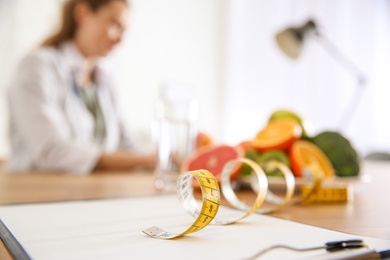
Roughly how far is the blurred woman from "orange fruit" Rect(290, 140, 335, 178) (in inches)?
26.8

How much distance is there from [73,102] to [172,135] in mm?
1008

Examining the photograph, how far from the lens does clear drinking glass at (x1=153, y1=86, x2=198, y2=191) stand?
767 millimetres

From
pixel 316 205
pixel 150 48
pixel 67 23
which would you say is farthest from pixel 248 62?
pixel 316 205

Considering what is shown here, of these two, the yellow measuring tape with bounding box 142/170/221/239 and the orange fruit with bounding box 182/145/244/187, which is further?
the orange fruit with bounding box 182/145/244/187

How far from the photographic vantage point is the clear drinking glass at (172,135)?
77 cm

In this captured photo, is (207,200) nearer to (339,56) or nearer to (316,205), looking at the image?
(316,205)

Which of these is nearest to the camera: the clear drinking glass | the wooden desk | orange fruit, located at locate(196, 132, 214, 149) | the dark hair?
the wooden desk

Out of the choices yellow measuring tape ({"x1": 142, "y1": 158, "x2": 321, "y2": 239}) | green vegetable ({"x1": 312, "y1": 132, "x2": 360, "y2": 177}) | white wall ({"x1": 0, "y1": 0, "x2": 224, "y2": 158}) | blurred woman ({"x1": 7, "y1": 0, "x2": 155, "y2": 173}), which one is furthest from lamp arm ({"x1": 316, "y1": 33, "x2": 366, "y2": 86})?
yellow measuring tape ({"x1": 142, "y1": 158, "x2": 321, "y2": 239})

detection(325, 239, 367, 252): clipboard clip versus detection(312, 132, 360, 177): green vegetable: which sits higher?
detection(325, 239, 367, 252): clipboard clip

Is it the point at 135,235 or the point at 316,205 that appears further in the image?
the point at 316,205

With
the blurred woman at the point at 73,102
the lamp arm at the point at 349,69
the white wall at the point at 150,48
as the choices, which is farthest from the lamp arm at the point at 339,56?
the blurred woman at the point at 73,102

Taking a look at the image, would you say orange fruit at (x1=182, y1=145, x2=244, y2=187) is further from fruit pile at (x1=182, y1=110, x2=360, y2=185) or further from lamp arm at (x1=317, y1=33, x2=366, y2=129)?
lamp arm at (x1=317, y1=33, x2=366, y2=129)

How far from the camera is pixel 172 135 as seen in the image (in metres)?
0.79

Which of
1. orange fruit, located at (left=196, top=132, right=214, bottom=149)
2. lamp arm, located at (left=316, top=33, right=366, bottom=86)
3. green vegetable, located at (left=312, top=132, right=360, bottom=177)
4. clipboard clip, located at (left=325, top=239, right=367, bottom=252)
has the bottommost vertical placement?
orange fruit, located at (left=196, top=132, right=214, bottom=149)
